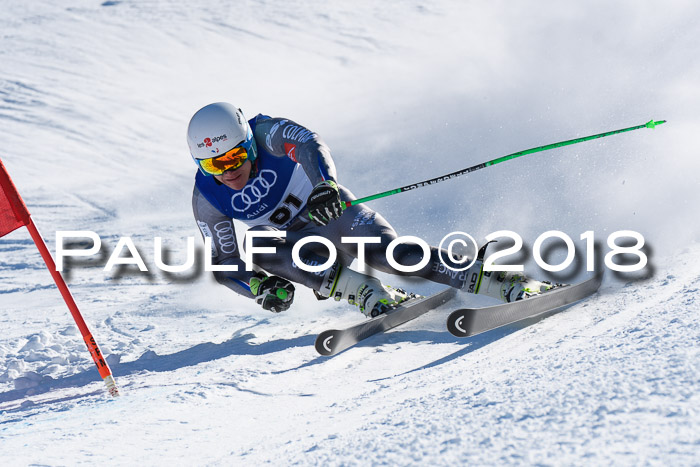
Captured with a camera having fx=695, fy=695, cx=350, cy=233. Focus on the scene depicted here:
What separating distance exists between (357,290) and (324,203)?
855 millimetres

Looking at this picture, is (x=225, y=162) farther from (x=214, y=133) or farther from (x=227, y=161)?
(x=214, y=133)

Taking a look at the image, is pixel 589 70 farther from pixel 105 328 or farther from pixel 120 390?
pixel 120 390

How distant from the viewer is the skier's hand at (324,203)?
3.77m

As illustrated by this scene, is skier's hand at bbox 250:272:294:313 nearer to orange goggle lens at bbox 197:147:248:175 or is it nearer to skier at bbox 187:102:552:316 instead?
skier at bbox 187:102:552:316

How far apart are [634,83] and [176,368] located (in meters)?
7.43

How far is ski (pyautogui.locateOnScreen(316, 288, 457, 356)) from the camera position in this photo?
3.85 m

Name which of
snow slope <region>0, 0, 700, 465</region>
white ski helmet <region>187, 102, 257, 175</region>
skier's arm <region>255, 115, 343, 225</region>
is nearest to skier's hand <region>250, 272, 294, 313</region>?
snow slope <region>0, 0, 700, 465</region>

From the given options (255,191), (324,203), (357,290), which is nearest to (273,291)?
(357,290)

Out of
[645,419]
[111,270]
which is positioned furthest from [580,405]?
[111,270]

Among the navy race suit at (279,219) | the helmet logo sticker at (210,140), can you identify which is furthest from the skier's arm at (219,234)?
the helmet logo sticker at (210,140)

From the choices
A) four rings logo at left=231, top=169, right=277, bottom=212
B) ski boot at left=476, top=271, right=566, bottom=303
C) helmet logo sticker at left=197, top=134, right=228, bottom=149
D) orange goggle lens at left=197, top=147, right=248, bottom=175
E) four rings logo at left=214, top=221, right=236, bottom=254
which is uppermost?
helmet logo sticker at left=197, top=134, right=228, bottom=149

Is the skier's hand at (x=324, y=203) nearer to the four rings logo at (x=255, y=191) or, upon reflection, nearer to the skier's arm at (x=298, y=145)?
the skier's arm at (x=298, y=145)

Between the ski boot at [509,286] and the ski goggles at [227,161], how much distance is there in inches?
65.9

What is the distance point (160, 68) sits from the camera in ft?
64.4
